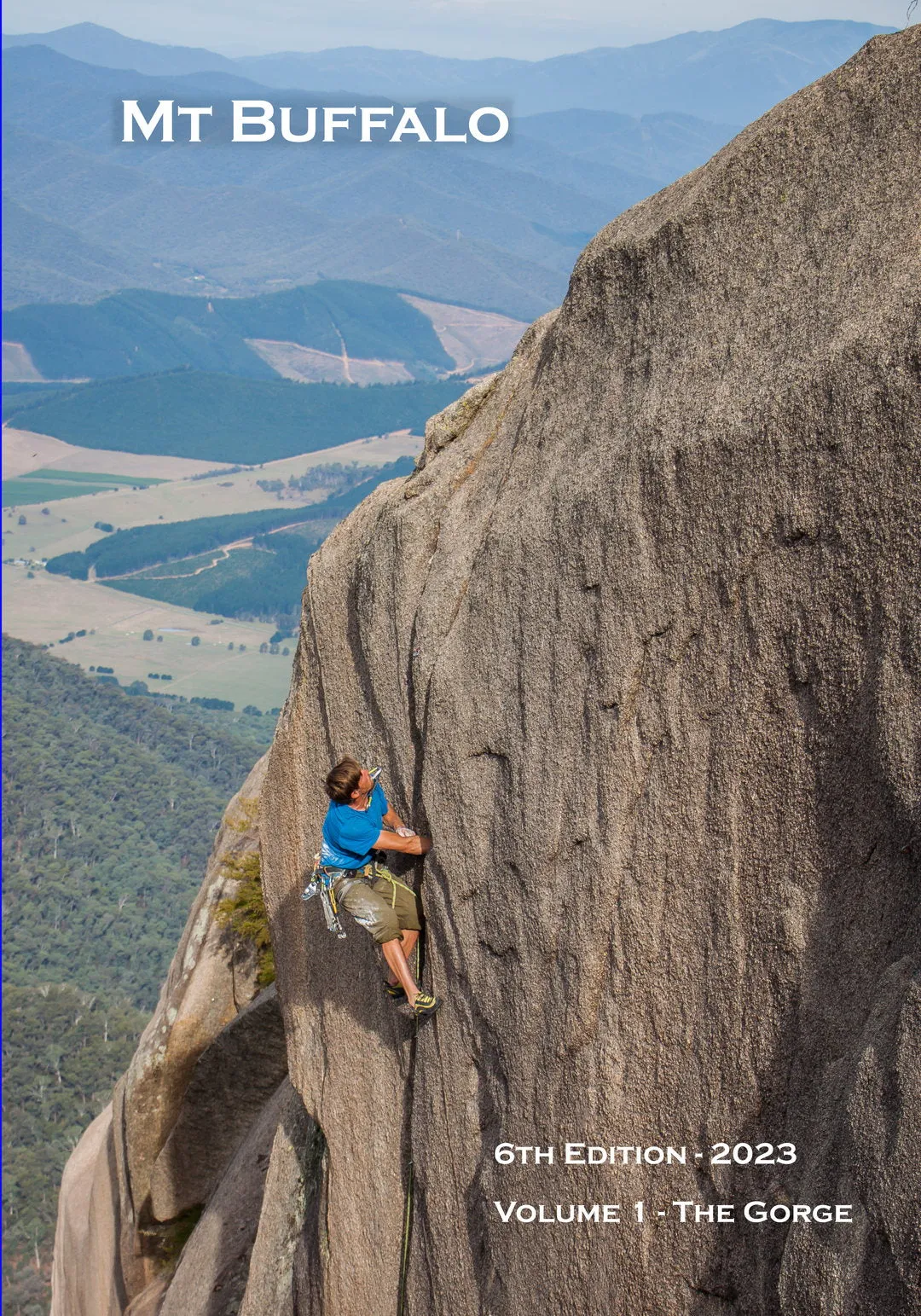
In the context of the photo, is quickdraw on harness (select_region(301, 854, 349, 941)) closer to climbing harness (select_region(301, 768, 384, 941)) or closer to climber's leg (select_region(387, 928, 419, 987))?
climbing harness (select_region(301, 768, 384, 941))

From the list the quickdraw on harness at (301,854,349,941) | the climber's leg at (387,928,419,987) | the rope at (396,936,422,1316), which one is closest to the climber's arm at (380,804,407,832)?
the quickdraw on harness at (301,854,349,941)

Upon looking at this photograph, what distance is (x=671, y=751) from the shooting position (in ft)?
28.5

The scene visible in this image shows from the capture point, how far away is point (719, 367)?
337 inches

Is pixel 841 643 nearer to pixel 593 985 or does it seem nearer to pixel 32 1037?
pixel 593 985

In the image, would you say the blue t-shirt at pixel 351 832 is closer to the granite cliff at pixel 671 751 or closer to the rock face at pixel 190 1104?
the granite cliff at pixel 671 751

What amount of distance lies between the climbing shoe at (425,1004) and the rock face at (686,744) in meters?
0.14

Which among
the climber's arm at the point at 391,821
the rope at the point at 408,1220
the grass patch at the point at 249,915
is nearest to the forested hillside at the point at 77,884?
the grass patch at the point at 249,915

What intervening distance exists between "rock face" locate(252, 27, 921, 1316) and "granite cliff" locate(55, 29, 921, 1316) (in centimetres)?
3

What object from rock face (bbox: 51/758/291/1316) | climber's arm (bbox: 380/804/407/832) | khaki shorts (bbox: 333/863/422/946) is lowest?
rock face (bbox: 51/758/291/1316)

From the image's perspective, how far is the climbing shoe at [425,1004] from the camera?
1054cm

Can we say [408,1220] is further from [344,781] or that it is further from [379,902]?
[344,781]

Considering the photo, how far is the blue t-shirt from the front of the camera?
33.6 feet

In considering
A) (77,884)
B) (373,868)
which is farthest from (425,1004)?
(77,884)

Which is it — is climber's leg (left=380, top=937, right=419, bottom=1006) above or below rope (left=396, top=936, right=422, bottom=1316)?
above
